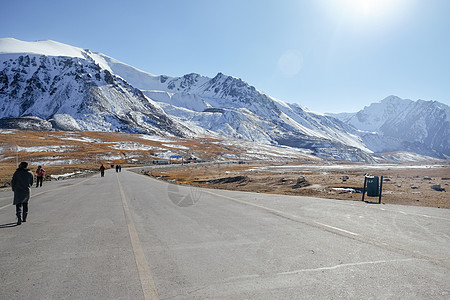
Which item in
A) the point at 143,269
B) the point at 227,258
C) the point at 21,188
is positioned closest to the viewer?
the point at 143,269

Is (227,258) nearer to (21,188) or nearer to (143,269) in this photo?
(143,269)

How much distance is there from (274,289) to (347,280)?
1.18 metres

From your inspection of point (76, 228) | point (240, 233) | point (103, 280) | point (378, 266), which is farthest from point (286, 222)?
point (76, 228)

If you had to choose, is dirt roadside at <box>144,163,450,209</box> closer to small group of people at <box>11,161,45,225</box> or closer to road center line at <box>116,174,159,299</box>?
road center line at <box>116,174,159,299</box>

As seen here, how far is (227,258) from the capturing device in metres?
4.97

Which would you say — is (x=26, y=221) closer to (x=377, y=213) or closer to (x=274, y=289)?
(x=274, y=289)

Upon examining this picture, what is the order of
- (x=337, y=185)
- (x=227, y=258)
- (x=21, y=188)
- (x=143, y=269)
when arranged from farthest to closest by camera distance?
1. (x=337, y=185)
2. (x=21, y=188)
3. (x=227, y=258)
4. (x=143, y=269)

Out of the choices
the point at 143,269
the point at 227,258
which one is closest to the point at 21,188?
the point at 143,269

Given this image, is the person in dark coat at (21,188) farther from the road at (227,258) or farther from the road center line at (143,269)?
the road center line at (143,269)

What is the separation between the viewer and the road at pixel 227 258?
376 cm

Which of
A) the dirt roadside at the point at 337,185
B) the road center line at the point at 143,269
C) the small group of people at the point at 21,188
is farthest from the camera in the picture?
the dirt roadside at the point at 337,185

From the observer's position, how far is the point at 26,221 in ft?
28.5

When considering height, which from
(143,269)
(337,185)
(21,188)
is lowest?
(337,185)

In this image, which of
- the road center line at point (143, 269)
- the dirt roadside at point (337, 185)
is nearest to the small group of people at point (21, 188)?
the road center line at point (143, 269)
